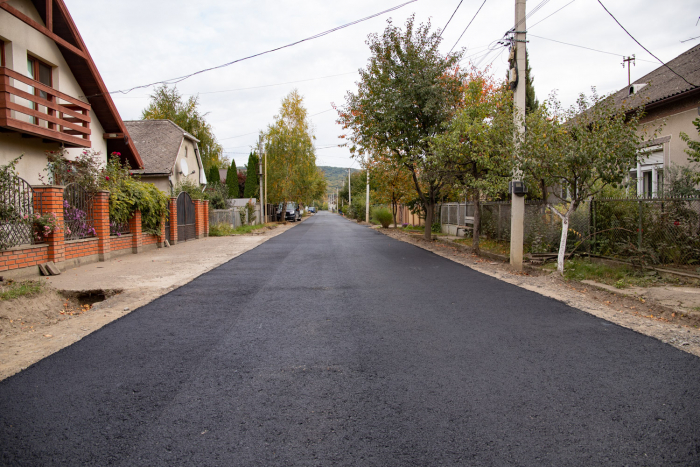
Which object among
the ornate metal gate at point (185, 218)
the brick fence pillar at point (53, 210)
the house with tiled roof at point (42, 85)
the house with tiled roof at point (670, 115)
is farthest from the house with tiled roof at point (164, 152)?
the house with tiled roof at point (670, 115)

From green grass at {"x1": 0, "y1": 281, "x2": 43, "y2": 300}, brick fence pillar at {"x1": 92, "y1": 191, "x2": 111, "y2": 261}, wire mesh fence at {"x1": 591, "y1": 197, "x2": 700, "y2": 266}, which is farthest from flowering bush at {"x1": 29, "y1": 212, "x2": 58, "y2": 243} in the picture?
wire mesh fence at {"x1": 591, "y1": 197, "x2": 700, "y2": 266}

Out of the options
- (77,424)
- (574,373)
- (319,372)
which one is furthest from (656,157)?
(77,424)

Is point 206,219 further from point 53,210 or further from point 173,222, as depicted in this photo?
point 53,210

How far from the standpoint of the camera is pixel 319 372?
4098mm

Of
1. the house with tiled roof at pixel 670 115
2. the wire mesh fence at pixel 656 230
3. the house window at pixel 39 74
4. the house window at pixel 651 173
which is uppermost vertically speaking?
the house window at pixel 39 74

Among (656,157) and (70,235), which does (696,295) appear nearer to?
(656,157)

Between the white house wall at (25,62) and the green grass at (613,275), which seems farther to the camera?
the white house wall at (25,62)

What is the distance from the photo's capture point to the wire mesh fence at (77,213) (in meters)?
11.3

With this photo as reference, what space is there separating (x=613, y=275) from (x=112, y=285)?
10389mm

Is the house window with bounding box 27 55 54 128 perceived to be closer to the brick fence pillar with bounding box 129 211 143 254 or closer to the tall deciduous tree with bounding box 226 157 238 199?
the brick fence pillar with bounding box 129 211 143 254

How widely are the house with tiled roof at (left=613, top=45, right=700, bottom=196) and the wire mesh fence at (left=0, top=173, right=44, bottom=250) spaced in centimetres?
1471

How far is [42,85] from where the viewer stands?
1205 centimetres

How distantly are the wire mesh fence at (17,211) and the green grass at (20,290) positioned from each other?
6.99 feet

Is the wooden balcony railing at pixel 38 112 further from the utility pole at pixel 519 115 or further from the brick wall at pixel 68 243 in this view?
the utility pole at pixel 519 115
